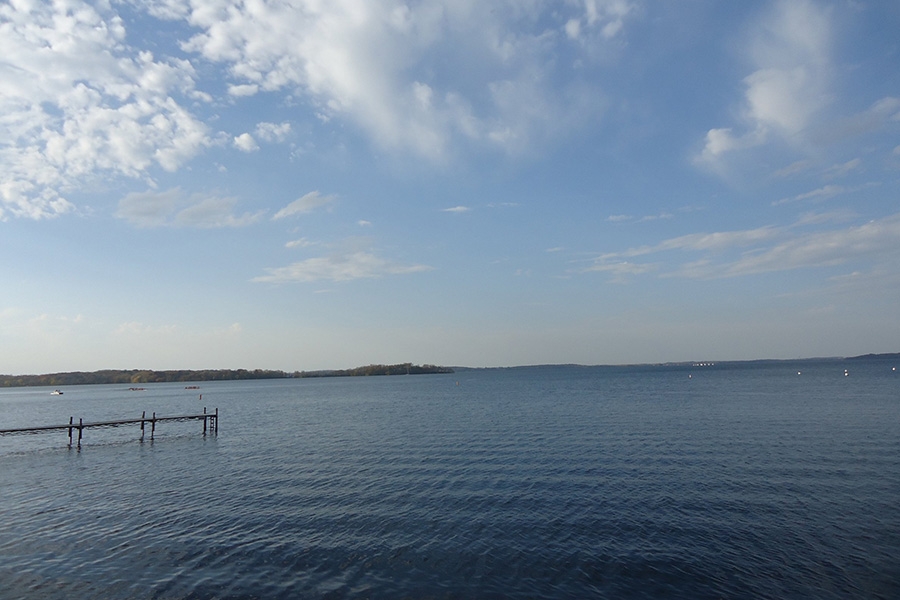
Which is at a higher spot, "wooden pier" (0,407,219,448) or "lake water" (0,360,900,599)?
"wooden pier" (0,407,219,448)

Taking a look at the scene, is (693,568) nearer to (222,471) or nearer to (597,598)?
(597,598)

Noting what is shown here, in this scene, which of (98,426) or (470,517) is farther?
(98,426)

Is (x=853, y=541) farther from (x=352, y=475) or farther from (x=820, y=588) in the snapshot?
(x=352, y=475)

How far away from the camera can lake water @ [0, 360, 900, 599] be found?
1622 centimetres

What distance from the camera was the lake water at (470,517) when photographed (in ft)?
53.2

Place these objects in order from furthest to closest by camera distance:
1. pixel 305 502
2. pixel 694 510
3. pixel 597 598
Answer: pixel 305 502 < pixel 694 510 < pixel 597 598

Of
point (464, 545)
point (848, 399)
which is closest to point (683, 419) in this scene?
point (848, 399)

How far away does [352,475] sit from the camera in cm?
3200

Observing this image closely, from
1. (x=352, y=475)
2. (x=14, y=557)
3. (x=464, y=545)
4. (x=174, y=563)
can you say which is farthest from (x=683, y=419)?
(x=14, y=557)

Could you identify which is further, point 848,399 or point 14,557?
point 848,399

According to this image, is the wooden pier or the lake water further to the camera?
the wooden pier

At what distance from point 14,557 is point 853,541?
1281 inches

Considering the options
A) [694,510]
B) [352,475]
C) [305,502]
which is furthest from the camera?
[352,475]

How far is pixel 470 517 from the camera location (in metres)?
22.6
